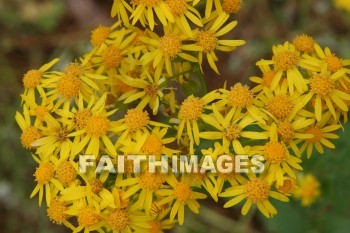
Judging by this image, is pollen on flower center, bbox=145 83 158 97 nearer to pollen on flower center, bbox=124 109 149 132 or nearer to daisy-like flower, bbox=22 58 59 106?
pollen on flower center, bbox=124 109 149 132

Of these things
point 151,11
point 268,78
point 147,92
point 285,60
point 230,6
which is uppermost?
point 230,6

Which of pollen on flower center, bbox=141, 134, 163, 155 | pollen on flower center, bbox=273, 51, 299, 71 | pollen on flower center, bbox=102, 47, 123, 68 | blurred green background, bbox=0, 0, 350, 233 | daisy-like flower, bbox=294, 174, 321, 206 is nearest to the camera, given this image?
pollen on flower center, bbox=141, 134, 163, 155

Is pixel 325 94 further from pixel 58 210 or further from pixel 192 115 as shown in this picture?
pixel 58 210

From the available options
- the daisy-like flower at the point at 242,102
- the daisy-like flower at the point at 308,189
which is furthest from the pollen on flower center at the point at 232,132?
the daisy-like flower at the point at 308,189

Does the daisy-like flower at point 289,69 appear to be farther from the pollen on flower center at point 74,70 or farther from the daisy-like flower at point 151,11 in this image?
the pollen on flower center at point 74,70

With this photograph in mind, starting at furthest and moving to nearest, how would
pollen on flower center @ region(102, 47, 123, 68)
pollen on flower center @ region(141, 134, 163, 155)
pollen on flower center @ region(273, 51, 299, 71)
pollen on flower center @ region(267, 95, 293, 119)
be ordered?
pollen on flower center @ region(102, 47, 123, 68), pollen on flower center @ region(273, 51, 299, 71), pollen on flower center @ region(267, 95, 293, 119), pollen on flower center @ region(141, 134, 163, 155)

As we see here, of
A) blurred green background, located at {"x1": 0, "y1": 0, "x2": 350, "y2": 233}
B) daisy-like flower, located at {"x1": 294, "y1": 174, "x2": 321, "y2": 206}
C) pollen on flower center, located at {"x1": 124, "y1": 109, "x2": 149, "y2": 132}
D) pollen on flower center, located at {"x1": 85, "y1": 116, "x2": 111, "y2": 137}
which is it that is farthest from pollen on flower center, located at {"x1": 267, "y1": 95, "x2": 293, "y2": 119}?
blurred green background, located at {"x1": 0, "y1": 0, "x2": 350, "y2": 233}

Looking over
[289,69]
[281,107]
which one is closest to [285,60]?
[289,69]
